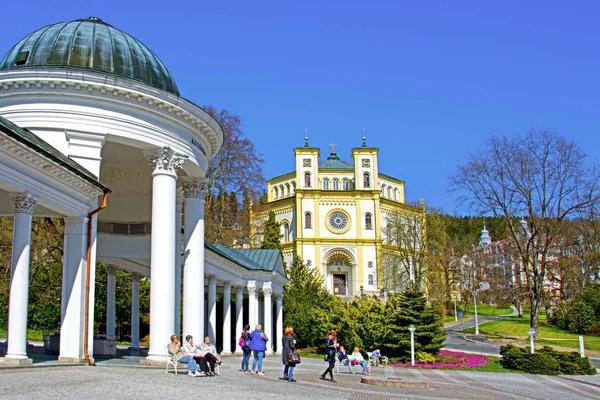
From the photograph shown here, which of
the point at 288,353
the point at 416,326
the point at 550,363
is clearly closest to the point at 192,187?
the point at 288,353

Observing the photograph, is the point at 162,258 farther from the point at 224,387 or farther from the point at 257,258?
the point at 257,258

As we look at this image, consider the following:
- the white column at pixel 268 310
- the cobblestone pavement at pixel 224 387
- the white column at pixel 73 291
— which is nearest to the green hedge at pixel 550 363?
the cobblestone pavement at pixel 224 387

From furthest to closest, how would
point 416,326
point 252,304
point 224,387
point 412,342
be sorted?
point 252,304 → point 416,326 → point 412,342 → point 224,387

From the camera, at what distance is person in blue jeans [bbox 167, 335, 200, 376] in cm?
1681

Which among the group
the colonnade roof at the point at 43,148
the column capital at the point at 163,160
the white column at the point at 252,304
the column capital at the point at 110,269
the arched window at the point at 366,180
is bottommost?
the white column at the point at 252,304

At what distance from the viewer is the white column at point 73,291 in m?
19.0

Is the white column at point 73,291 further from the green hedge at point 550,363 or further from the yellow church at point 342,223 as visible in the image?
the yellow church at point 342,223

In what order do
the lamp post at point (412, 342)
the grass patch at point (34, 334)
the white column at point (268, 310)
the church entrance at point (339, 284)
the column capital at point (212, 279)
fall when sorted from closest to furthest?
the lamp post at point (412, 342) → the column capital at point (212, 279) → the white column at point (268, 310) → the grass patch at point (34, 334) → the church entrance at point (339, 284)

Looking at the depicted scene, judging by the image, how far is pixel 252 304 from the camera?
38.2 meters

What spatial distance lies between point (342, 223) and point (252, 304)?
52.4 meters

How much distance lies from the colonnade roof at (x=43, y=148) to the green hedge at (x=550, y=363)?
17361 millimetres

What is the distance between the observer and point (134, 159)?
25.5m

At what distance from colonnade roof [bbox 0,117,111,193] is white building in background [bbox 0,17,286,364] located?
5cm

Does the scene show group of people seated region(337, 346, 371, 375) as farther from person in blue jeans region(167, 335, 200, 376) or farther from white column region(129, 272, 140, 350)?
white column region(129, 272, 140, 350)
